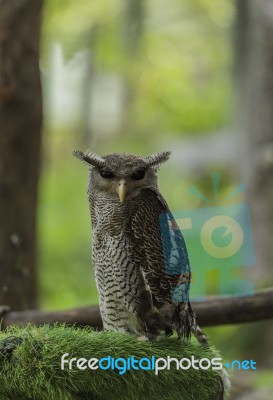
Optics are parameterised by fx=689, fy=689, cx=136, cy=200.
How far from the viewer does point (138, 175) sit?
1218 millimetres

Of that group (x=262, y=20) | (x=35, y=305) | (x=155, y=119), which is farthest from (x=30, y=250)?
(x=155, y=119)

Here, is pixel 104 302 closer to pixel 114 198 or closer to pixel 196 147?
pixel 114 198

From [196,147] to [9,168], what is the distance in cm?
435

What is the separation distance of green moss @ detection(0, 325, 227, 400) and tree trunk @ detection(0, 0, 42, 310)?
3.11ft

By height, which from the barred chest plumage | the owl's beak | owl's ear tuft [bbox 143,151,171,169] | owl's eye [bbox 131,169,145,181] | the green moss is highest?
owl's ear tuft [bbox 143,151,171,169]

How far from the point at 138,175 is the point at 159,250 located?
0.46 feet

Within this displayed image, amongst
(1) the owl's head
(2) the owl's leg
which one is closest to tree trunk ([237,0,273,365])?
(2) the owl's leg

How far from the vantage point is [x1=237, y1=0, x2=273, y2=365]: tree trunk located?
299 centimetres

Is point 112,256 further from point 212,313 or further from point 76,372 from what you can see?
point 212,313

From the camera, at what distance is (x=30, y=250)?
2.23m

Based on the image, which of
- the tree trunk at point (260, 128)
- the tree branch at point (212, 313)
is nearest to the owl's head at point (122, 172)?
the tree branch at point (212, 313)

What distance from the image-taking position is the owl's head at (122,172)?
1201 mm

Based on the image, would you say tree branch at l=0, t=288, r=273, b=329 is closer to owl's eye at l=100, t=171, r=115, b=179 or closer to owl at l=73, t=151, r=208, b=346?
owl at l=73, t=151, r=208, b=346

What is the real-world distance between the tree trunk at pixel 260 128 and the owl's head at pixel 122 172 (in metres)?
1.71
